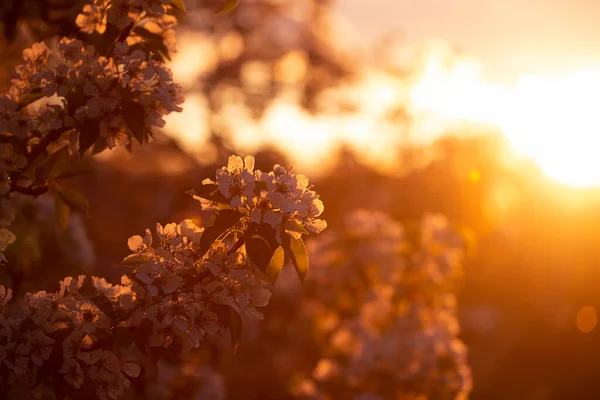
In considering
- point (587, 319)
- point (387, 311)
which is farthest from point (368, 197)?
point (387, 311)

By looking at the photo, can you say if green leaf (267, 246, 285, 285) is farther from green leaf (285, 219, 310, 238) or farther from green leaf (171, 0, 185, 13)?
green leaf (171, 0, 185, 13)

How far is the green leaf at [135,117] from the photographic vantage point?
2562 millimetres

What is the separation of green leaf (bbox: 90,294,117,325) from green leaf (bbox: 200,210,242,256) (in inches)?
17.9

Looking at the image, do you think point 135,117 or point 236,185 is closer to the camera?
point 236,185

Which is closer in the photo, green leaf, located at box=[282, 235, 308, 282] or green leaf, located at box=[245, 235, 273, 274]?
green leaf, located at box=[245, 235, 273, 274]

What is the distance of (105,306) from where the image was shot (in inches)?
102

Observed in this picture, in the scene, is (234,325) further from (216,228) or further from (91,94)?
(91,94)

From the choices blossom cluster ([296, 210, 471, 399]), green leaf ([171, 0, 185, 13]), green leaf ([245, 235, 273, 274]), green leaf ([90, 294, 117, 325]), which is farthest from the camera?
blossom cluster ([296, 210, 471, 399])

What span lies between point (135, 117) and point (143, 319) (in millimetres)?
765

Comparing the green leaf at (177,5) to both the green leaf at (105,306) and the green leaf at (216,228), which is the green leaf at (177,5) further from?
the green leaf at (105,306)

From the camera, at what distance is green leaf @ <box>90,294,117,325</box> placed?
2.55m

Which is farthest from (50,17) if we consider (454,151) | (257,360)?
(454,151)

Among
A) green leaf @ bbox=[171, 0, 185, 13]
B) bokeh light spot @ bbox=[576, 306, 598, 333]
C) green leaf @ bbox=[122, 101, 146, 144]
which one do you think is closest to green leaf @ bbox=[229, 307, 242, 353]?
green leaf @ bbox=[122, 101, 146, 144]

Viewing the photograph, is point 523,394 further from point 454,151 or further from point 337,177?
point 454,151
